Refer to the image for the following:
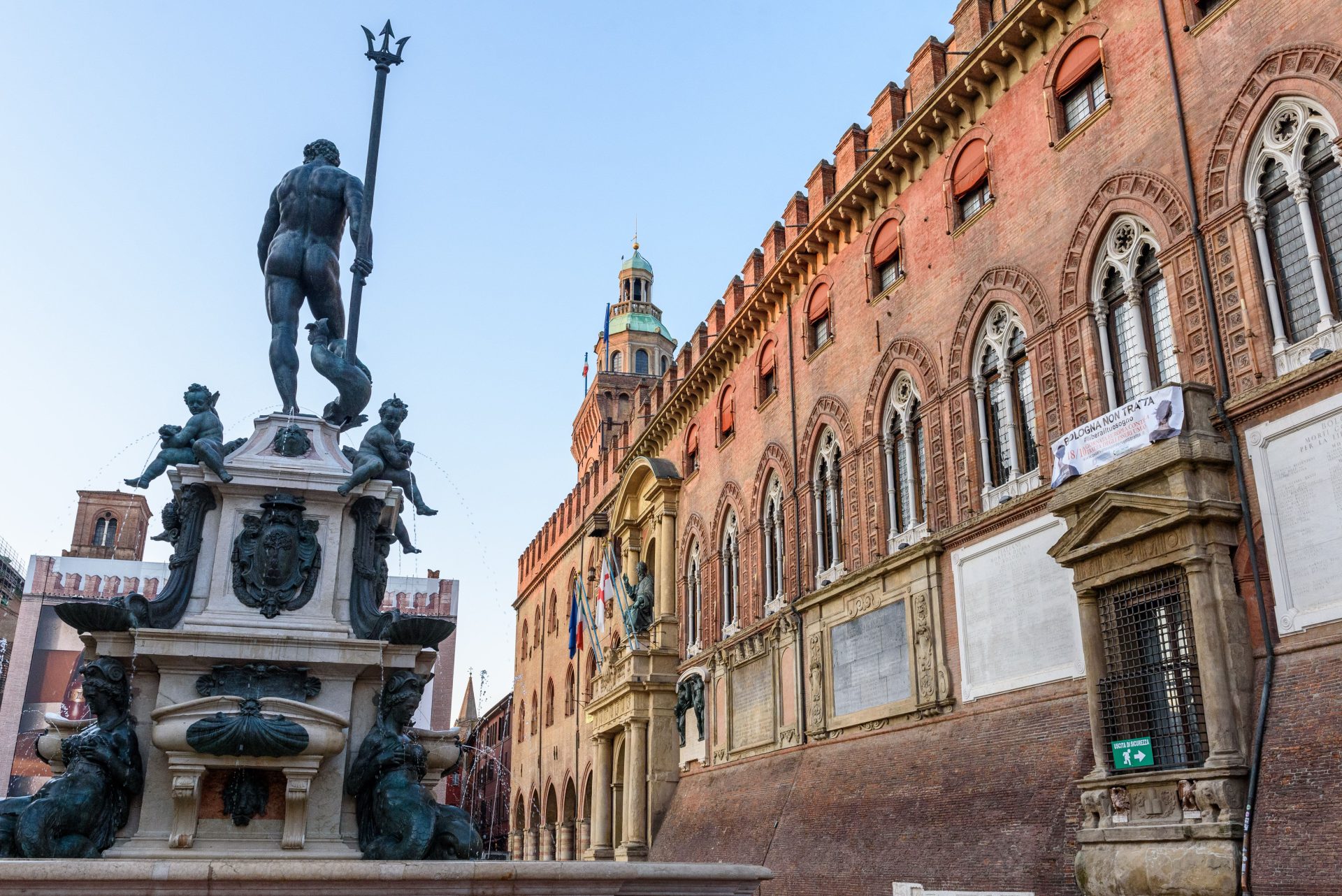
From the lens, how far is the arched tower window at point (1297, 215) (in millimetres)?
11625

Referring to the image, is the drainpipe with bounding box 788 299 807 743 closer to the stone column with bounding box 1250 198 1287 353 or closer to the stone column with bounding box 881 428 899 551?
the stone column with bounding box 881 428 899 551

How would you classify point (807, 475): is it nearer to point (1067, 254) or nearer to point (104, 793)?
point (1067, 254)

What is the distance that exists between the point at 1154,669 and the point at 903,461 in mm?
7132

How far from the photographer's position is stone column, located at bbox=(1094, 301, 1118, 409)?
46.2 feet

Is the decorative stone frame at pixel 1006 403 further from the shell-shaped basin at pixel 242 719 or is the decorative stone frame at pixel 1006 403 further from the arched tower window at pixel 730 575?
the shell-shaped basin at pixel 242 719

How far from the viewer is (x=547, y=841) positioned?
4072 cm

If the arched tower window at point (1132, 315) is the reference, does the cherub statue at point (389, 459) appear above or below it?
below

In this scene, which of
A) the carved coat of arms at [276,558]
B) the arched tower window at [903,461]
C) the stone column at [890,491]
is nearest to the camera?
the carved coat of arms at [276,558]

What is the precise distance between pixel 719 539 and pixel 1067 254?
13.4 meters

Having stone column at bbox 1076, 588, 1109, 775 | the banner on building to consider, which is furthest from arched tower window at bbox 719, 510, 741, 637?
stone column at bbox 1076, 588, 1109, 775

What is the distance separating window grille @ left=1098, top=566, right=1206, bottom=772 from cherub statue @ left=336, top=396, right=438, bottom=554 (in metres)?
7.90

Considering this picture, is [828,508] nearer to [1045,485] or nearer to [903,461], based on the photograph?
[903,461]

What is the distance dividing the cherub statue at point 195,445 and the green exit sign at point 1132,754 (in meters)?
9.30

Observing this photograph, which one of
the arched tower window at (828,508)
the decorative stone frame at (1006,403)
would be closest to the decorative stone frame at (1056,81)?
the decorative stone frame at (1006,403)
